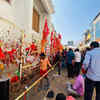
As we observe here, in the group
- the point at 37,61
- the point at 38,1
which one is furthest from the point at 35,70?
the point at 38,1

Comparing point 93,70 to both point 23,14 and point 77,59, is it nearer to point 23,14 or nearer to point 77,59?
point 77,59

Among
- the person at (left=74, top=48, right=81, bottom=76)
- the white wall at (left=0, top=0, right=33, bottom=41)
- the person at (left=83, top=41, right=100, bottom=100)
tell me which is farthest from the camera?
the white wall at (left=0, top=0, right=33, bottom=41)

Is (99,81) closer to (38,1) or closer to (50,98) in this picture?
(50,98)

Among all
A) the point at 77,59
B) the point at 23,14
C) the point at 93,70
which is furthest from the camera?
the point at 23,14

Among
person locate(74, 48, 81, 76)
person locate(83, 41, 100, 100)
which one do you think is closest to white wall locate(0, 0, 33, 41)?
person locate(74, 48, 81, 76)

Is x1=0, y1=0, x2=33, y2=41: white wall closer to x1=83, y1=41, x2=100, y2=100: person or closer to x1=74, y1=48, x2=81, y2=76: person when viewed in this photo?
x1=74, y1=48, x2=81, y2=76: person

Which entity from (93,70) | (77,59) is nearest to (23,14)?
(77,59)

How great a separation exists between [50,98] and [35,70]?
120 inches

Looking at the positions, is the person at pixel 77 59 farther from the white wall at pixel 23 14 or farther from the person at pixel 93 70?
the person at pixel 93 70

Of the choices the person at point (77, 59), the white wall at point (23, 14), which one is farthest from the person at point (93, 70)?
the white wall at point (23, 14)

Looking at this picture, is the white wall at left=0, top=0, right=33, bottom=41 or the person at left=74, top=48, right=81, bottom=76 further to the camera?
the white wall at left=0, top=0, right=33, bottom=41

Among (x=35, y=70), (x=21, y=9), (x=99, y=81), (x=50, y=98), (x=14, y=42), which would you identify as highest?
(x=21, y=9)

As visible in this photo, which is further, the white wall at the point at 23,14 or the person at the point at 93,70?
the white wall at the point at 23,14

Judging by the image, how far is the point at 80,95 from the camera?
374cm
